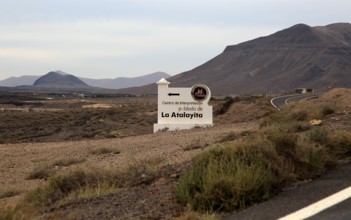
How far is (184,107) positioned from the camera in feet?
91.1

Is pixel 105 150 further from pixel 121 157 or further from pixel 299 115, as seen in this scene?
pixel 299 115

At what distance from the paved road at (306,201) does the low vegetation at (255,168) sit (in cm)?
22

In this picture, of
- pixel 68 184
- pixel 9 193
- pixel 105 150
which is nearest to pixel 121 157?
pixel 105 150

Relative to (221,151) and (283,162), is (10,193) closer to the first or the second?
(221,151)

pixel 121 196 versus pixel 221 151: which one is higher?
pixel 221 151

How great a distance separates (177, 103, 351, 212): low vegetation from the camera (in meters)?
8.04

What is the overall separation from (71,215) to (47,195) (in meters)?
2.56

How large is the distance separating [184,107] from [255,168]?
1928 cm

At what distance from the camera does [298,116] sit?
21.8 meters

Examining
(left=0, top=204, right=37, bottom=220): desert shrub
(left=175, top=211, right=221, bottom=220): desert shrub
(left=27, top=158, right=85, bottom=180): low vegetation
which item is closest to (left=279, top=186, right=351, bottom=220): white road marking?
(left=175, top=211, right=221, bottom=220): desert shrub

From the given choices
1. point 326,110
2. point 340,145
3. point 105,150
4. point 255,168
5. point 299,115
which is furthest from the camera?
point 299,115

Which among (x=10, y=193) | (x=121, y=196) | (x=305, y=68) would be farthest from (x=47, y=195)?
(x=305, y=68)

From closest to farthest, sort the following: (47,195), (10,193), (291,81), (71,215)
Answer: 1. (71,215)
2. (47,195)
3. (10,193)
4. (291,81)

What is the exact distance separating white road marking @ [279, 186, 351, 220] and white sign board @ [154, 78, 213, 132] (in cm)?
1961
